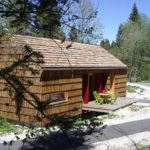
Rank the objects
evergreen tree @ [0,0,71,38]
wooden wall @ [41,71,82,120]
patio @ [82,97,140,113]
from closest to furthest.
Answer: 1. evergreen tree @ [0,0,71,38]
2. wooden wall @ [41,71,82,120]
3. patio @ [82,97,140,113]

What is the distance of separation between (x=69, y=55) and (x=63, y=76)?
247 cm

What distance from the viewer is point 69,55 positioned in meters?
18.9

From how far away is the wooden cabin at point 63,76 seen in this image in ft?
50.2

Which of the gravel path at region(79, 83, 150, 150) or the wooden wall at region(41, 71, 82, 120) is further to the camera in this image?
the wooden wall at region(41, 71, 82, 120)

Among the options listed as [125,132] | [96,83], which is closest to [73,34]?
[125,132]

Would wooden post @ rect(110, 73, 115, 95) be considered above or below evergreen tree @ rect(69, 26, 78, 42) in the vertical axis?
below

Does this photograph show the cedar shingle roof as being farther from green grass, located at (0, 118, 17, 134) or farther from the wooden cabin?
green grass, located at (0, 118, 17, 134)

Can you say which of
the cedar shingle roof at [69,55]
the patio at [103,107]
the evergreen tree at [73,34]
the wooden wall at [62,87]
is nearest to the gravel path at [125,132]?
the patio at [103,107]

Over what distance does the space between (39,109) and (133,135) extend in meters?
9.77

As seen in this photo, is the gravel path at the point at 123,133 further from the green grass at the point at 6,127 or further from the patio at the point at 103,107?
the green grass at the point at 6,127

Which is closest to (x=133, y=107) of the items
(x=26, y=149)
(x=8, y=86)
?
(x=26, y=149)

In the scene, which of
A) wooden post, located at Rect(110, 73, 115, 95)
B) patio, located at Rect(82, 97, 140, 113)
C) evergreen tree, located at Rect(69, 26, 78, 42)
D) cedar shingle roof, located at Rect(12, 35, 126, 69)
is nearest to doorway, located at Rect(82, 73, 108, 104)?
wooden post, located at Rect(110, 73, 115, 95)

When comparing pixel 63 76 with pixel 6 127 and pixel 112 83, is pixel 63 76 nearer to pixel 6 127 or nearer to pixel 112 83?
pixel 6 127

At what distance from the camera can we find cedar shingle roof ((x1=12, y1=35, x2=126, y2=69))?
53.6 feet
